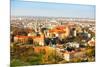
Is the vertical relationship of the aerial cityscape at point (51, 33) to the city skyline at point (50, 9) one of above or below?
below

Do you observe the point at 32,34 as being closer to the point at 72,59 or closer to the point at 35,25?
the point at 35,25

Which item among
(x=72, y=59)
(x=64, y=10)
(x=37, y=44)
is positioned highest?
(x=64, y=10)

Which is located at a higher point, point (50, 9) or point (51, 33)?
point (50, 9)

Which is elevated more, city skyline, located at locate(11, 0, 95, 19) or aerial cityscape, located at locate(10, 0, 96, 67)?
city skyline, located at locate(11, 0, 95, 19)

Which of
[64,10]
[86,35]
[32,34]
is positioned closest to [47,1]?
[64,10]
